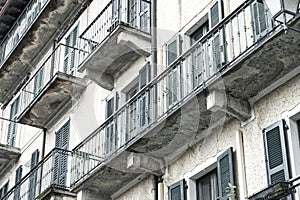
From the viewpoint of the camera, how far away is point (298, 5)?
Answer: 1052 cm

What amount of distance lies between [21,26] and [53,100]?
20.2 ft

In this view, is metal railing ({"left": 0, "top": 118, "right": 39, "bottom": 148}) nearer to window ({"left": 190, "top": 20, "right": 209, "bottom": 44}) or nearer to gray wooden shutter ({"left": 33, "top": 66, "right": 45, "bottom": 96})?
gray wooden shutter ({"left": 33, "top": 66, "right": 45, "bottom": 96})

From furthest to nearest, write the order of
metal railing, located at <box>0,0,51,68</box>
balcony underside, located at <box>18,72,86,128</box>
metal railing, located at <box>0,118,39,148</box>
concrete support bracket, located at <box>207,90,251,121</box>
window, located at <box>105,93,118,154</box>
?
1. metal railing, located at <box>0,0,51,68</box>
2. metal railing, located at <box>0,118,39,148</box>
3. balcony underside, located at <box>18,72,86,128</box>
4. window, located at <box>105,93,118,154</box>
5. concrete support bracket, located at <box>207,90,251,121</box>

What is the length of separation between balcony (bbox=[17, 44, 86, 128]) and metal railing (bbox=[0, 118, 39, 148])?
1432mm

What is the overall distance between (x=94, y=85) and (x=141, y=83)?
8.67 feet

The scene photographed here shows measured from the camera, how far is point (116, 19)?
52.8 feet

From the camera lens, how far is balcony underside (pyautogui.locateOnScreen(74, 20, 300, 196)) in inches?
426

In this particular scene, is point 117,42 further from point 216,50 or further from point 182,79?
point 216,50

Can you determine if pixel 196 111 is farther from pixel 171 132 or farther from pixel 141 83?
pixel 141 83

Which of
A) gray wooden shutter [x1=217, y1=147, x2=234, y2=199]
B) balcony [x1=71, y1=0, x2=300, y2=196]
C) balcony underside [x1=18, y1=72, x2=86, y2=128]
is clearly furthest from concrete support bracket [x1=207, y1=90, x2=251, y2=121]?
balcony underside [x1=18, y1=72, x2=86, y2=128]

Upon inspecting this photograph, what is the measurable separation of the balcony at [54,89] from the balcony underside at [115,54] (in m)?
1.32

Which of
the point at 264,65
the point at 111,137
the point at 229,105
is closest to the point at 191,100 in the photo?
the point at 229,105

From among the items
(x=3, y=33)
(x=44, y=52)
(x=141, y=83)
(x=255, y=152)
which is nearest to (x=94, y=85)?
(x=141, y=83)

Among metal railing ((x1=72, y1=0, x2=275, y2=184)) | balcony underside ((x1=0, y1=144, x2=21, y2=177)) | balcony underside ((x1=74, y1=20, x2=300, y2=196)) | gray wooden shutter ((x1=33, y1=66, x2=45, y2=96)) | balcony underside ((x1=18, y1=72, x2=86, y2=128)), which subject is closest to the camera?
balcony underside ((x1=74, y1=20, x2=300, y2=196))
